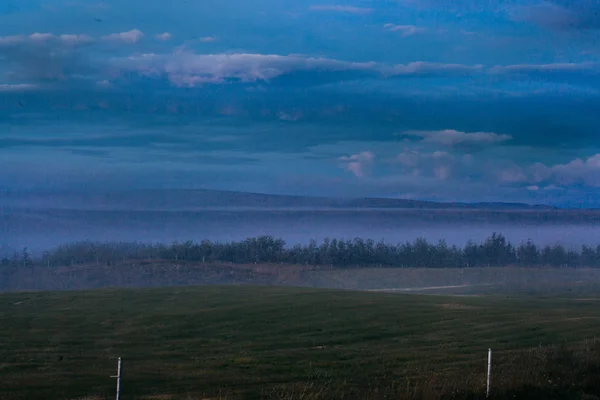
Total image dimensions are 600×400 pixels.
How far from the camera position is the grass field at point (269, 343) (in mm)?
26453

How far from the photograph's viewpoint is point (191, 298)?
8081cm

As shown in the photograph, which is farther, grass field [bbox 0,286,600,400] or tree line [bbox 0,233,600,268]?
tree line [bbox 0,233,600,268]

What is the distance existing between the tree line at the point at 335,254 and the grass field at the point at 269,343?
196ft

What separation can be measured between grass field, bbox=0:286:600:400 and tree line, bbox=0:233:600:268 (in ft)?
196

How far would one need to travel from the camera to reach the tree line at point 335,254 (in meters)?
144

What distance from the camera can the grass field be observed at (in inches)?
1041

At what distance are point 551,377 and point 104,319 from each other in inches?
1756

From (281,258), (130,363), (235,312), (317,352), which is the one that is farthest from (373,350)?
(281,258)

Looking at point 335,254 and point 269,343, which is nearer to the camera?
point 269,343

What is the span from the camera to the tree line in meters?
144

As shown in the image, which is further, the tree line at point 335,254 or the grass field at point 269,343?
the tree line at point 335,254

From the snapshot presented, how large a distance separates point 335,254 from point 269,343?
108088 millimetres

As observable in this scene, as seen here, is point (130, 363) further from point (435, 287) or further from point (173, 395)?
point (435, 287)

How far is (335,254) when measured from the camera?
15425cm
